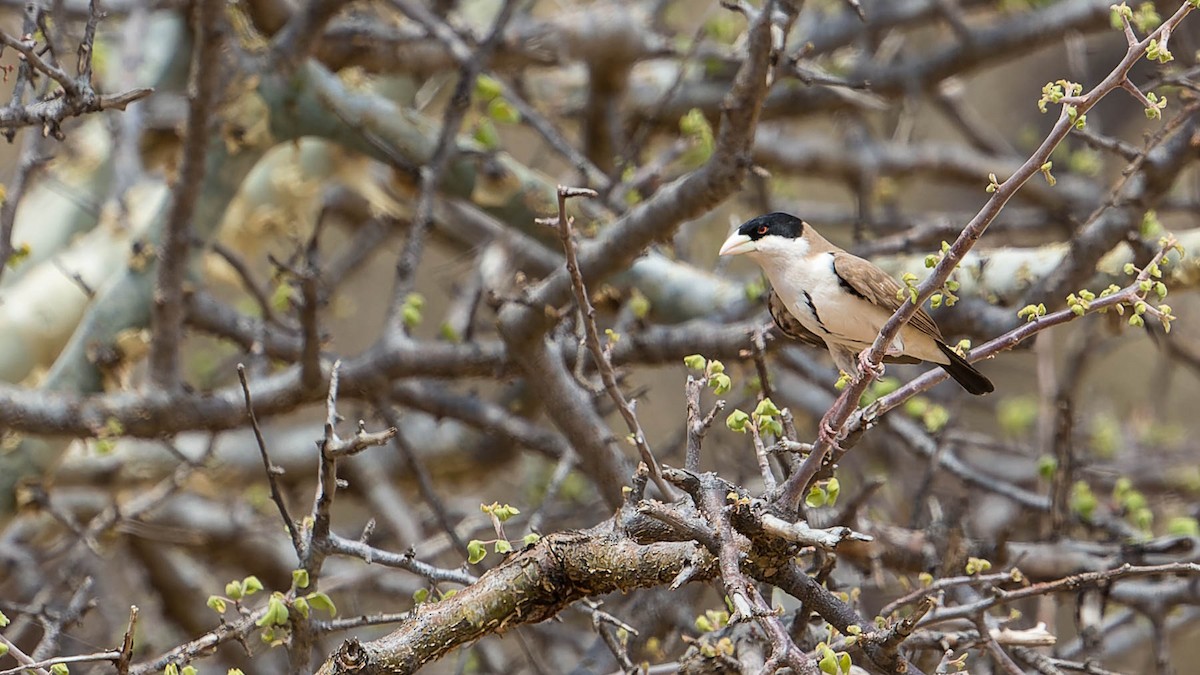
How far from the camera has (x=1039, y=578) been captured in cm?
342

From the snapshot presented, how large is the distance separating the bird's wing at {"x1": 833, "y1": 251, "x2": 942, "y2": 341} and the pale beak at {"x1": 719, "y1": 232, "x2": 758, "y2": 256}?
249mm

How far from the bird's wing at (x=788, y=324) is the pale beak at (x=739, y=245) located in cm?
13

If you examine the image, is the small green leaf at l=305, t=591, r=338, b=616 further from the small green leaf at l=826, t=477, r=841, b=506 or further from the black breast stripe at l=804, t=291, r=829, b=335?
the black breast stripe at l=804, t=291, r=829, b=335

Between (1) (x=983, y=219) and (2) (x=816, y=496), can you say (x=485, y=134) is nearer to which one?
(2) (x=816, y=496)

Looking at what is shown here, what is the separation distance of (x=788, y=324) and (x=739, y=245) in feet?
0.97

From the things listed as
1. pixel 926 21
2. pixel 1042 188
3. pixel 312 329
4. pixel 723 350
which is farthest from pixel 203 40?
pixel 1042 188

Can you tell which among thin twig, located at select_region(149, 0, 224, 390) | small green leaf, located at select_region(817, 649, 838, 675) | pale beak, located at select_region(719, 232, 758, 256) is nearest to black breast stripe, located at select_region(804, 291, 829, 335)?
pale beak, located at select_region(719, 232, 758, 256)

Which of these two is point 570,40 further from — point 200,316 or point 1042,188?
point 1042,188

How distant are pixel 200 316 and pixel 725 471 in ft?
7.97

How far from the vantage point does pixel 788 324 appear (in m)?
3.04

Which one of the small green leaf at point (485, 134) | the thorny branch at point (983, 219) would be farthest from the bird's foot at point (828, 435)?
the small green leaf at point (485, 134)

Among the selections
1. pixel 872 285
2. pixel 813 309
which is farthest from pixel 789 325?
pixel 872 285

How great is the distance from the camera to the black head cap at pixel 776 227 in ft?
10.4

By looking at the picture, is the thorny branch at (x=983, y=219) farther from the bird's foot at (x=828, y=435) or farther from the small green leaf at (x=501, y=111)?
the small green leaf at (x=501, y=111)
